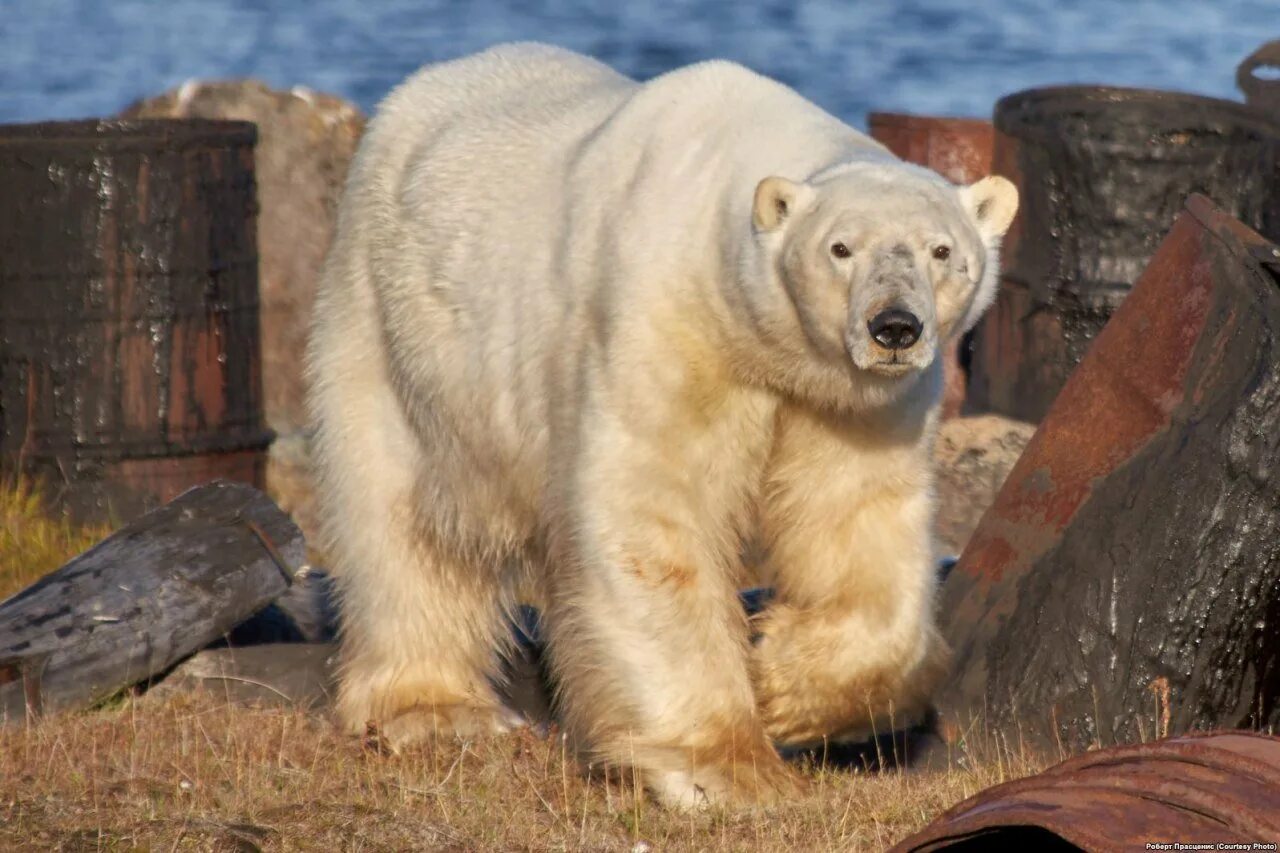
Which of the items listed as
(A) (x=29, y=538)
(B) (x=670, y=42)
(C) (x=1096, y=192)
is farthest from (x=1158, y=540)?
(B) (x=670, y=42)

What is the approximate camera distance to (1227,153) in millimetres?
9383

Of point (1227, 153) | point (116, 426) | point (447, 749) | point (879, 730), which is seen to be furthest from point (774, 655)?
point (1227, 153)

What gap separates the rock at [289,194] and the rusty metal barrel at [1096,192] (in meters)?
3.40

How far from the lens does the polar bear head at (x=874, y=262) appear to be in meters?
4.50

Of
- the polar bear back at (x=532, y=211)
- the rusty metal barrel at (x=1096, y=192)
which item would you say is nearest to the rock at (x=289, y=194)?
the rusty metal barrel at (x=1096, y=192)

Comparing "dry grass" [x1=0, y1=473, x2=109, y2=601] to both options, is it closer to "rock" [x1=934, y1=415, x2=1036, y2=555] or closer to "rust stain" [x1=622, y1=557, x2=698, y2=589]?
"rust stain" [x1=622, y1=557, x2=698, y2=589]

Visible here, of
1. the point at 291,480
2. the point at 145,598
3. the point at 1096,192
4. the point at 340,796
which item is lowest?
the point at 291,480

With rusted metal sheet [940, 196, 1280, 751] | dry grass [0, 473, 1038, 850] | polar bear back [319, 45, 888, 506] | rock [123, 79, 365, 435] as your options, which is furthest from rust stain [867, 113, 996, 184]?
dry grass [0, 473, 1038, 850]

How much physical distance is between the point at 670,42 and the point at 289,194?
37.0m

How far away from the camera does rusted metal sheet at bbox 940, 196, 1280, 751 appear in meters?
5.55

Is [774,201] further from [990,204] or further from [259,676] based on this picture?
[259,676]

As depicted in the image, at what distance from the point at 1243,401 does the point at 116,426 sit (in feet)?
15.8

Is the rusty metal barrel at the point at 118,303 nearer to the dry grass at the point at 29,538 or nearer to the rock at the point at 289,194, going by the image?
the dry grass at the point at 29,538

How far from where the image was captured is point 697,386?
5000 mm
